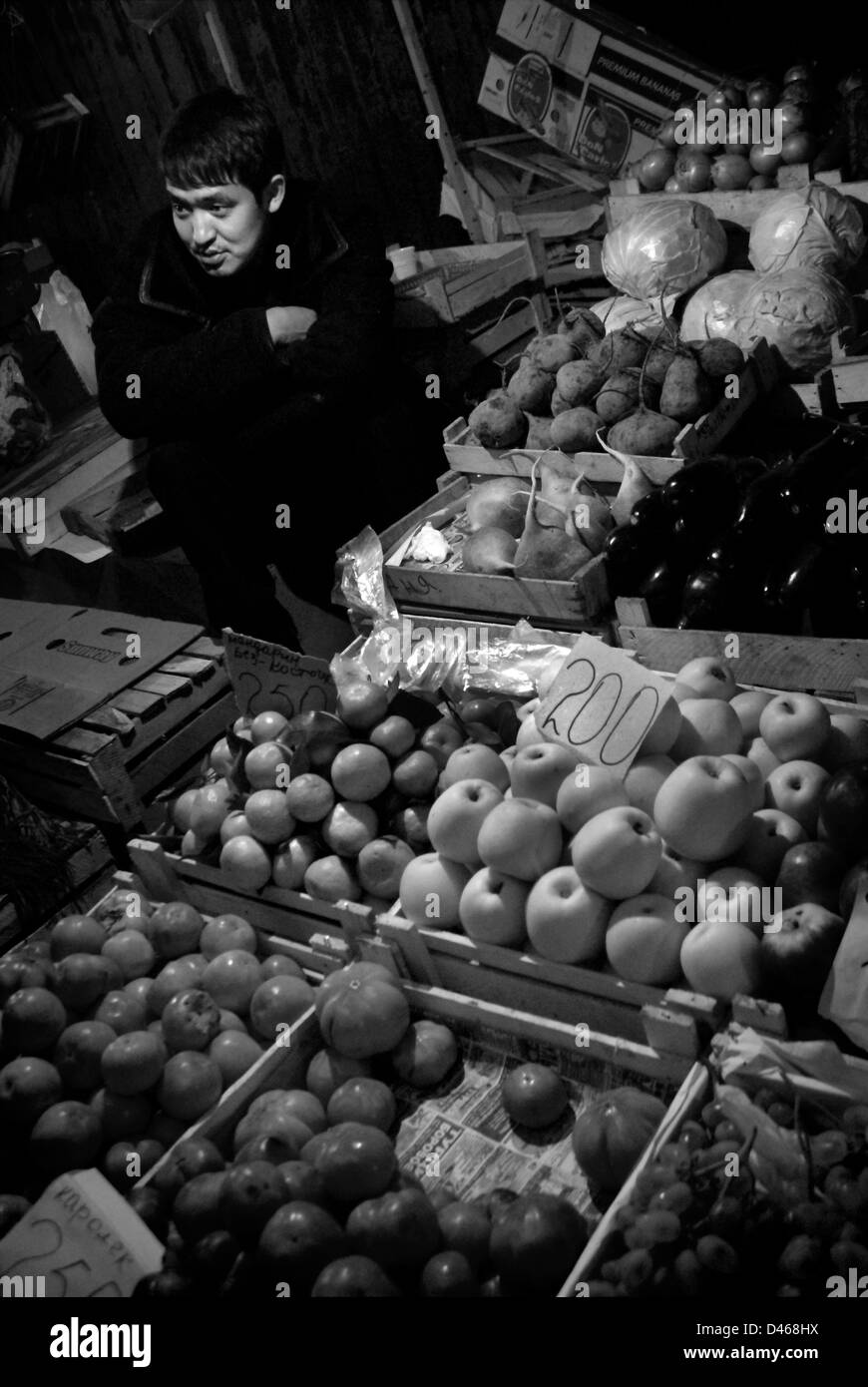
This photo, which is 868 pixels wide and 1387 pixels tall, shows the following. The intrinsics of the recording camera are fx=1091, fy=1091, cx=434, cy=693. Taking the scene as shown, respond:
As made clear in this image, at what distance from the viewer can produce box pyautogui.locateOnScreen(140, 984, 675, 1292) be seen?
1968mm

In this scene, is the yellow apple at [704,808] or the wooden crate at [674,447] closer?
the yellow apple at [704,808]

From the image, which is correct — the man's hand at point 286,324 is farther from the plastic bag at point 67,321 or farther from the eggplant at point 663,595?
the plastic bag at point 67,321

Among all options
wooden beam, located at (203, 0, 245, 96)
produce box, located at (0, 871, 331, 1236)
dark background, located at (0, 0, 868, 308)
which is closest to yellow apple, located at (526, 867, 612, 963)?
produce box, located at (0, 871, 331, 1236)

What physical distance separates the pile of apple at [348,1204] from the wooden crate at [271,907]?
0.18m

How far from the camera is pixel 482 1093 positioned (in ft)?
7.06

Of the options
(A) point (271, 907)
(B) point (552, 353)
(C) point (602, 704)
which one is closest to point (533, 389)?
(B) point (552, 353)

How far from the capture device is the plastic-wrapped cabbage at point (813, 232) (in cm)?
368

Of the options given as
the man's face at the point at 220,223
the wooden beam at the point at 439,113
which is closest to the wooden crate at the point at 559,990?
Answer: the man's face at the point at 220,223

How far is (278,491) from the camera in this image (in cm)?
405

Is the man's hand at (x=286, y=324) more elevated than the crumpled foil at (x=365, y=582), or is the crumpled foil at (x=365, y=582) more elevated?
the man's hand at (x=286, y=324)

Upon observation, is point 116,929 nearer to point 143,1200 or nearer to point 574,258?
point 143,1200

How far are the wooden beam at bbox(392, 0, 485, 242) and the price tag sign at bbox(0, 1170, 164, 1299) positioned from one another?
4951 millimetres

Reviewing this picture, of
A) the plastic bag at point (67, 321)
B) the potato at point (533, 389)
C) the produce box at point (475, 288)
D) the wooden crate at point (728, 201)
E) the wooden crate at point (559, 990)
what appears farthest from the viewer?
the plastic bag at point (67, 321)

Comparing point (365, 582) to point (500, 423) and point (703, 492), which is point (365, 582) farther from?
point (703, 492)
